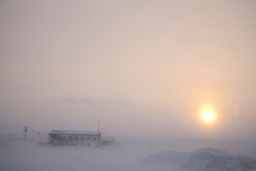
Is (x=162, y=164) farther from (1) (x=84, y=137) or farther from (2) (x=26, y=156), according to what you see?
(2) (x=26, y=156)

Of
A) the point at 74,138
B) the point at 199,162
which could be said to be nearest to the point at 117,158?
the point at 74,138

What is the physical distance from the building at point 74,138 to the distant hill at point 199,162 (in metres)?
5.00

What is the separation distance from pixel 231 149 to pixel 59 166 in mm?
12191

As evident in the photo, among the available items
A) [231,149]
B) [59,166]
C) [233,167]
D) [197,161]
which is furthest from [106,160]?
Result: [231,149]

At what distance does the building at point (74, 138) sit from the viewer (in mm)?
19188

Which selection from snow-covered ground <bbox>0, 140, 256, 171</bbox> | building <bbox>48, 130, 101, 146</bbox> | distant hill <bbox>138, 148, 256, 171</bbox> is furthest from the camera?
building <bbox>48, 130, 101, 146</bbox>

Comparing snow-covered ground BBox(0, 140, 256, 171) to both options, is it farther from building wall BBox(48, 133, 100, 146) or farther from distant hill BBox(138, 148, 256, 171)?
building wall BBox(48, 133, 100, 146)

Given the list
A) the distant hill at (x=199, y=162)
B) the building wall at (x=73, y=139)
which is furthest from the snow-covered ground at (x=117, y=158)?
the building wall at (x=73, y=139)

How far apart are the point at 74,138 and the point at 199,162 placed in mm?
9536

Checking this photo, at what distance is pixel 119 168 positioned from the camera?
14883 millimetres

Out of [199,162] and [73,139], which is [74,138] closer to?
[73,139]

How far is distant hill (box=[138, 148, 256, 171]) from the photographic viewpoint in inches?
605

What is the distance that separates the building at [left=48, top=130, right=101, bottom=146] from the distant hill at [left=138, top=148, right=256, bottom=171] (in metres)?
5.00

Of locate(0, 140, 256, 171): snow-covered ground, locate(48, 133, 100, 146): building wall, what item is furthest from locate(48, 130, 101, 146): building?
locate(0, 140, 256, 171): snow-covered ground
